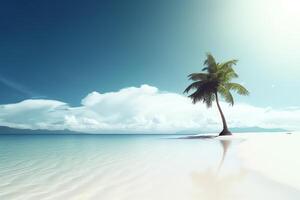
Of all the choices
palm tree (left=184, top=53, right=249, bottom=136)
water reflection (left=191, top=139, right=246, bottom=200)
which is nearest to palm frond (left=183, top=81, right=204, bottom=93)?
palm tree (left=184, top=53, right=249, bottom=136)

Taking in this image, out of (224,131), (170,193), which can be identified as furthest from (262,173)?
(224,131)

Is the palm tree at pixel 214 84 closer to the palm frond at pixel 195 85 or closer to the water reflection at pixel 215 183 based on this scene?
the palm frond at pixel 195 85

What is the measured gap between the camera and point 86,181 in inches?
171

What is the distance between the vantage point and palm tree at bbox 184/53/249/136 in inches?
862

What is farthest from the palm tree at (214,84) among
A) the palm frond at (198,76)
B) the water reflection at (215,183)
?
the water reflection at (215,183)

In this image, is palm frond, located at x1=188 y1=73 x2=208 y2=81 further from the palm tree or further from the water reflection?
the water reflection

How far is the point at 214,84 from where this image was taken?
22062mm

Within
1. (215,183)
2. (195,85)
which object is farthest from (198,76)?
(215,183)

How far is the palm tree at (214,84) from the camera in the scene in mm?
21891

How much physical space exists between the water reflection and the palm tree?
17.7 metres

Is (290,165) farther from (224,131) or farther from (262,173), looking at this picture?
(224,131)

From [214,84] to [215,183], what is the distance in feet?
63.6

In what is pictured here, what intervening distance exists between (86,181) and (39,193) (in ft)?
3.14

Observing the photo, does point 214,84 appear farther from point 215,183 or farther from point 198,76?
point 215,183
